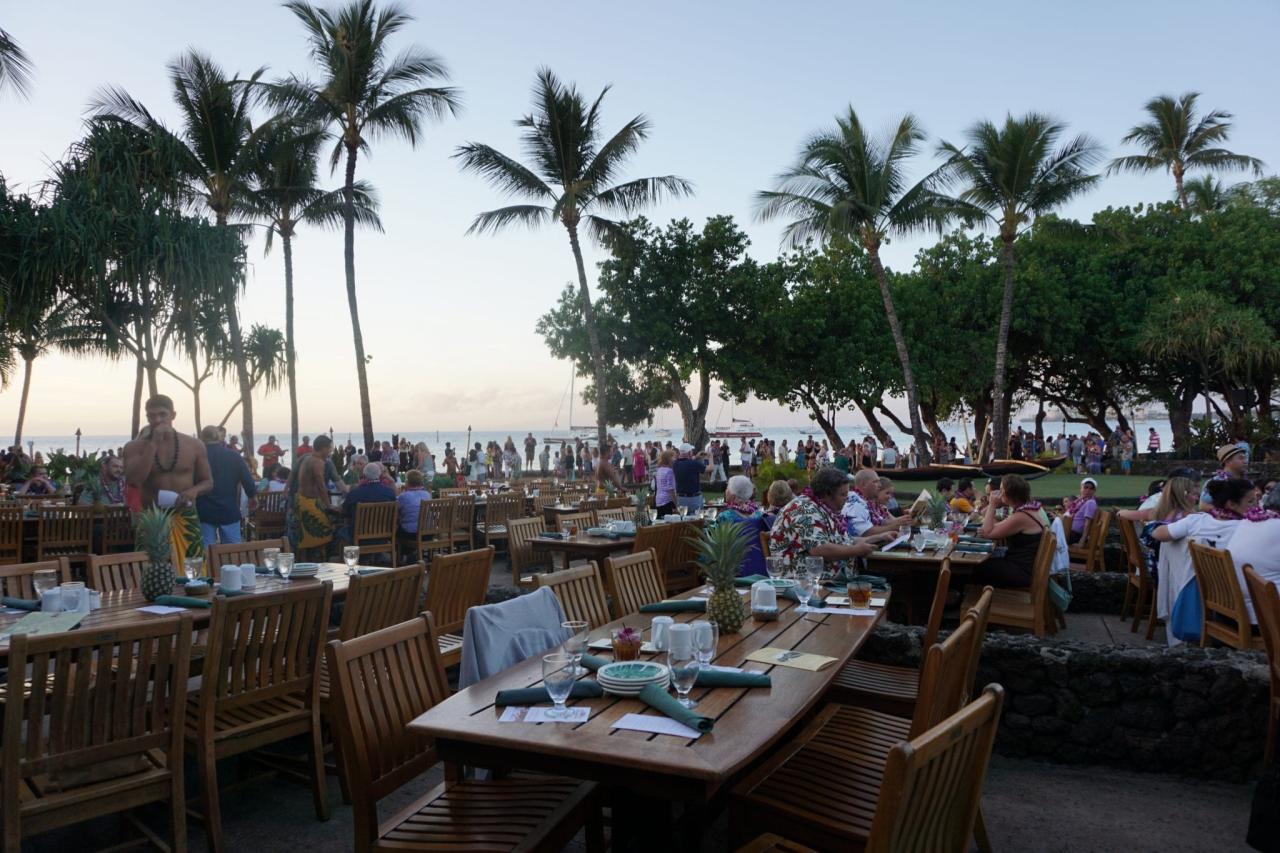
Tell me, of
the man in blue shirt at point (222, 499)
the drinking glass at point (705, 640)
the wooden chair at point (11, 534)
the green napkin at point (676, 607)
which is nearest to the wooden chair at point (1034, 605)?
the green napkin at point (676, 607)

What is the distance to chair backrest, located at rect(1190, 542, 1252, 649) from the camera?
458cm

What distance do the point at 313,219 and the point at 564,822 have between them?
Result: 19117mm

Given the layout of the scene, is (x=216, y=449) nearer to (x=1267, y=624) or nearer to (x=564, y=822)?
(x=564, y=822)

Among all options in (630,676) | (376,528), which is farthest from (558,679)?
(376,528)

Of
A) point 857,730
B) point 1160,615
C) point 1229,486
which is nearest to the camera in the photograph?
point 857,730

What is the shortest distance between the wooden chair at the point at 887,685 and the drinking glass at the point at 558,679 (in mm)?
1551

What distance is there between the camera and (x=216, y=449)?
7.00 meters

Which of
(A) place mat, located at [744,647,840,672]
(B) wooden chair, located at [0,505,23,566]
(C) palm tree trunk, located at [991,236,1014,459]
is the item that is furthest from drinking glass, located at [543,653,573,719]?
(C) palm tree trunk, located at [991,236,1014,459]

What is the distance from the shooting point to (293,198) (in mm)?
18609

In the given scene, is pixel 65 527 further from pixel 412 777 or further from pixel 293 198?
pixel 293 198

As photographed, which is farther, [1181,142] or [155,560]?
[1181,142]

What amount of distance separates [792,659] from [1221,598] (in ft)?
11.4

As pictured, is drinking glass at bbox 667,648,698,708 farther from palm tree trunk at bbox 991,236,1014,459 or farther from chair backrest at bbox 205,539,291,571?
palm tree trunk at bbox 991,236,1014,459

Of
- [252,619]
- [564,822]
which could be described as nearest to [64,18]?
[252,619]
